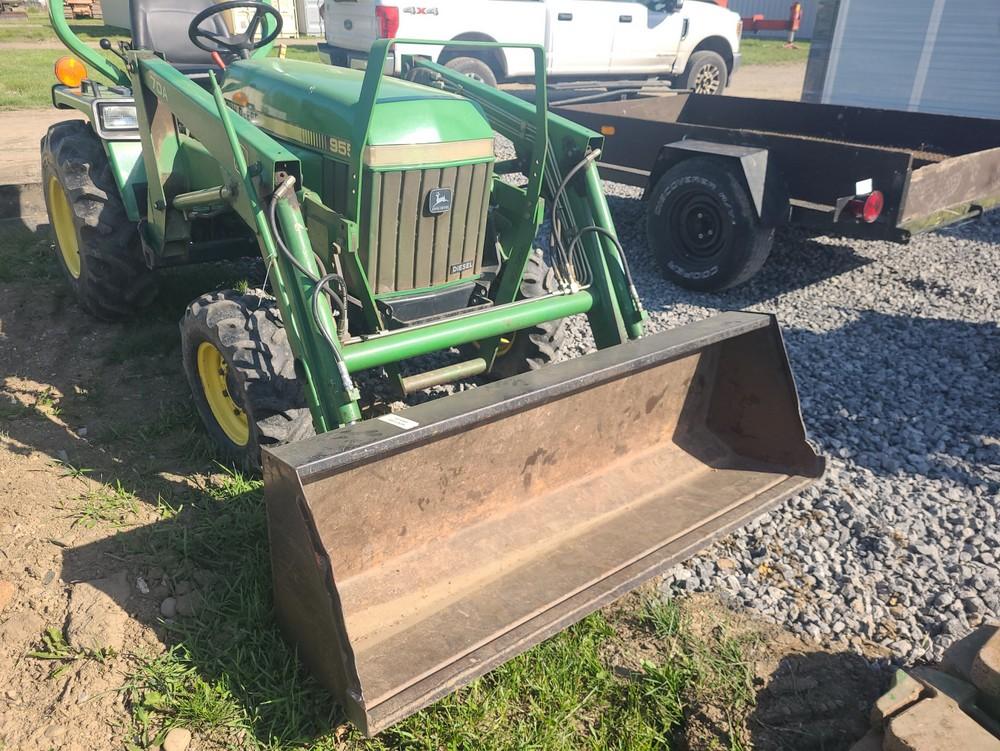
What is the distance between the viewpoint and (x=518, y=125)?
12.8ft

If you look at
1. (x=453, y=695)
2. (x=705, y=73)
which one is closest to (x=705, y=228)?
(x=453, y=695)

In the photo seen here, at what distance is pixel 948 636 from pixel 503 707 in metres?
1.61

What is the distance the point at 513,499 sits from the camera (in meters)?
2.98

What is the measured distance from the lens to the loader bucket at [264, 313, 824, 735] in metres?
2.26

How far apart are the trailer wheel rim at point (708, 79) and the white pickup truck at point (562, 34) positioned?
0.05 feet

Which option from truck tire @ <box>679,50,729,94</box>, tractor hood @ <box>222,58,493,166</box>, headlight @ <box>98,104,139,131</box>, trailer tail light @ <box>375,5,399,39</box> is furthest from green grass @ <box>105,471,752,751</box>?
truck tire @ <box>679,50,729,94</box>

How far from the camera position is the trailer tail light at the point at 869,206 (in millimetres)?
5070

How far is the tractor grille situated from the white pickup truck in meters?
6.19

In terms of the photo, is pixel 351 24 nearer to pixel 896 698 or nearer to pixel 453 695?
pixel 453 695

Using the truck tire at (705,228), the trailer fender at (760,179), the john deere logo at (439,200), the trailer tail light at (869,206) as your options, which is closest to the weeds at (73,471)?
the john deere logo at (439,200)

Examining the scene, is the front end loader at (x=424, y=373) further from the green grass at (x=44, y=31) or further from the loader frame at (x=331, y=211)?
the green grass at (x=44, y=31)

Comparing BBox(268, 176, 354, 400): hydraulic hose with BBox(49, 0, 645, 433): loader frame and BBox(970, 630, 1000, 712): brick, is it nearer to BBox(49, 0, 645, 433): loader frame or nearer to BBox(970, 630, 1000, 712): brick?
BBox(49, 0, 645, 433): loader frame

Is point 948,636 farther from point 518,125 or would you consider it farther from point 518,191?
point 518,125

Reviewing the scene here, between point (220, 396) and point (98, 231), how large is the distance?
1378 mm
